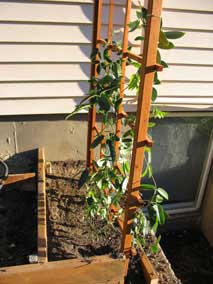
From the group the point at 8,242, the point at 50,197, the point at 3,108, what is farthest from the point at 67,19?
the point at 8,242

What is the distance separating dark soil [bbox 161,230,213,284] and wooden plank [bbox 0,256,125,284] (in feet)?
4.37

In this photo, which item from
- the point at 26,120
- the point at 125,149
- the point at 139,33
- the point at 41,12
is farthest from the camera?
the point at 26,120

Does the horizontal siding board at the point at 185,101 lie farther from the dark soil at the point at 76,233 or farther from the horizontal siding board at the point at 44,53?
the dark soil at the point at 76,233

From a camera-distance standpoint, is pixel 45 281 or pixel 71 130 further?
pixel 71 130

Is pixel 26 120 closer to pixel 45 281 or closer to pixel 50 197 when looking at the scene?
pixel 50 197

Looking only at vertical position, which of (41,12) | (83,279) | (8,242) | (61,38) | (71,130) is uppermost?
(41,12)

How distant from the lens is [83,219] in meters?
1.96

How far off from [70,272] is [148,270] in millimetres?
392

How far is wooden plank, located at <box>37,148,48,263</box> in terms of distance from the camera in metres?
1.54

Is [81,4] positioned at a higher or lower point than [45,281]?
higher

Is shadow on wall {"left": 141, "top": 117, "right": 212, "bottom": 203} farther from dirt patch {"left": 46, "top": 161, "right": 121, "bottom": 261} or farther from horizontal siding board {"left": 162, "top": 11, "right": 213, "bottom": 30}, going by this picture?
dirt patch {"left": 46, "top": 161, "right": 121, "bottom": 261}

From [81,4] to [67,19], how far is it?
124mm

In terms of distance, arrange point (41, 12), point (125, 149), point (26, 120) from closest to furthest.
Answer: point (125, 149) < point (41, 12) < point (26, 120)

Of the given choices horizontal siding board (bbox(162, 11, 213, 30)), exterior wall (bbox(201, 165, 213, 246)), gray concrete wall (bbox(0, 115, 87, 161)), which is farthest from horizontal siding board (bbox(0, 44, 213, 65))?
exterior wall (bbox(201, 165, 213, 246))
